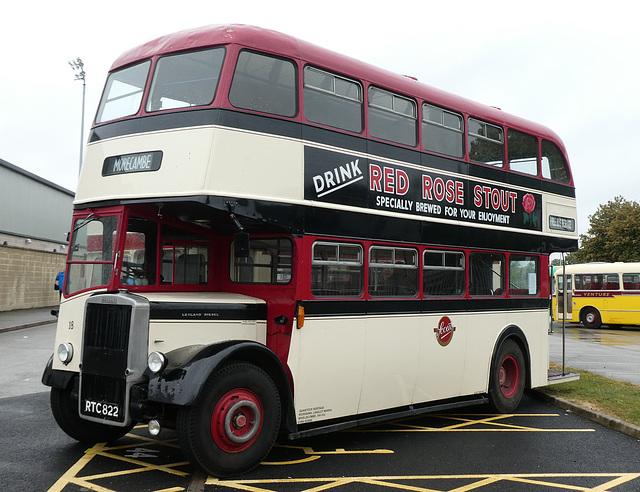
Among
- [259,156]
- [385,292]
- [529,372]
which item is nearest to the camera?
[259,156]

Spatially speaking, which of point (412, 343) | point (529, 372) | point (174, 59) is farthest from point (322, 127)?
point (529, 372)

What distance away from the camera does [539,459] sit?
273 inches

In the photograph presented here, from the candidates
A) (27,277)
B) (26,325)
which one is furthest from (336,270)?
(27,277)

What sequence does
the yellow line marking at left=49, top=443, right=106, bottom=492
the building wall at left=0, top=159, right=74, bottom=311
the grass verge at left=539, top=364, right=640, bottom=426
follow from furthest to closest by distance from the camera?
the building wall at left=0, top=159, right=74, bottom=311, the grass verge at left=539, top=364, right=640, bottom=426, the yellow line marking at left=49, top=443, right=106, bottom=492

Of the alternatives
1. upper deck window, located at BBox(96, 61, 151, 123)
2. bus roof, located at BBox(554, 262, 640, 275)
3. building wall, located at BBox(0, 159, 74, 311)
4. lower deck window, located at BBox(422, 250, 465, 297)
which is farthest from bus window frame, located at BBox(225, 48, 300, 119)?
bus roof, located at BBox(554, 262, 640, 275)

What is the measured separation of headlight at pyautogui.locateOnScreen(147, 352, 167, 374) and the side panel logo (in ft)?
12.5

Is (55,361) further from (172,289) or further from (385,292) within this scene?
(385,292)

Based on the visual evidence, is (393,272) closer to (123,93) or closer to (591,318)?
(123,93)

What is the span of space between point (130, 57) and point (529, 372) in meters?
7.18

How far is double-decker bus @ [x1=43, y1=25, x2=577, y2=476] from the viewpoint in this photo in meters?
6.20

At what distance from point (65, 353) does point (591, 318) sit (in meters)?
25.3

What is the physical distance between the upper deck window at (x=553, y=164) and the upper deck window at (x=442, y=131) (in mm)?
2241

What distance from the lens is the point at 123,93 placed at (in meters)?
7.19

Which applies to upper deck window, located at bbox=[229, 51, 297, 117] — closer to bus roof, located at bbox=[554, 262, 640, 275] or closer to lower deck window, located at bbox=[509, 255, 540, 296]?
lower deck window, located at bbox=[509, 255, 540, 296]
